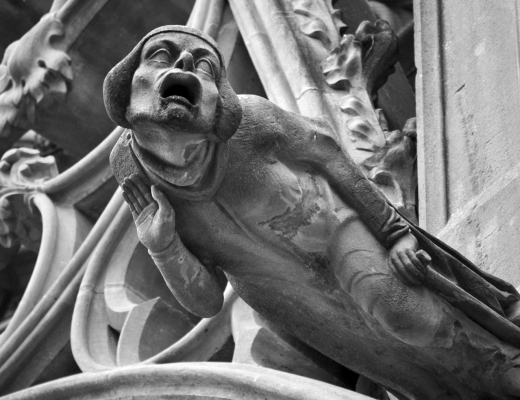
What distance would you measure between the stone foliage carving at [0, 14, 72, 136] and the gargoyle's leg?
3.44 m

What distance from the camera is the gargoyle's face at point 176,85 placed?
3779 millimetres

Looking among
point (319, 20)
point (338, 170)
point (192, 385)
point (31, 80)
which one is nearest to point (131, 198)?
point (338, 170)

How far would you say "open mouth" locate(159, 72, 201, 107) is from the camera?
3814mm

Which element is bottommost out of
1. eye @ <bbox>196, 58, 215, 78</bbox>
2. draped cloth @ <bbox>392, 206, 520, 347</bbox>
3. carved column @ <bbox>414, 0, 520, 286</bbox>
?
carved column @ <bbox>414, 0, 520, 286</bbox>

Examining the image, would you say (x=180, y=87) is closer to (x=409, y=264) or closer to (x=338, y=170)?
(x=338, y=170)

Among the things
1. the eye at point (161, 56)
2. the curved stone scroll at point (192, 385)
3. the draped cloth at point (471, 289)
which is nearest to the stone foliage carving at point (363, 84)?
the curved stone scroll at point (192, 385)

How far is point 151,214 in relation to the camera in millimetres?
3971

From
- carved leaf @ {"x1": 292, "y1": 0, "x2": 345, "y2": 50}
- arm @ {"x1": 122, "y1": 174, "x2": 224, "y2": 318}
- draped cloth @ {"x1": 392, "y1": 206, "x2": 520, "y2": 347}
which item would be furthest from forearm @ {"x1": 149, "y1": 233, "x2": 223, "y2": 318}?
carved leaf @ {"x1": 292, "y1": 0, "x2": 345, "y2": 50}

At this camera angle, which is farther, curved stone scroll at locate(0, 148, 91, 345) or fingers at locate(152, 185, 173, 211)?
curved stone scroll at locate(0, 148, 91, 345)

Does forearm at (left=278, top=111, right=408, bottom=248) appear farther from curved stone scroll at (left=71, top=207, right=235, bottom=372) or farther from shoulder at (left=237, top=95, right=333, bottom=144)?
curved stone scroll at (left=71, top=207, right=235, bottom=372)

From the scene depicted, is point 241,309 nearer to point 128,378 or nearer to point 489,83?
point 128,378

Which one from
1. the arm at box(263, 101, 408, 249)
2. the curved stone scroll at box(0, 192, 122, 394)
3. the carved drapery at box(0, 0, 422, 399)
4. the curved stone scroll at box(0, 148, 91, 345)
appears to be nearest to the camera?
the arm at box(263, 101, 408, 249)

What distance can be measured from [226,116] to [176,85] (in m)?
0.13

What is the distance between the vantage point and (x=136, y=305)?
19.4 feet
